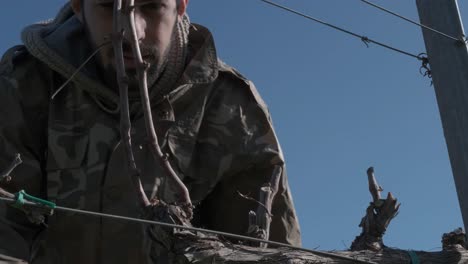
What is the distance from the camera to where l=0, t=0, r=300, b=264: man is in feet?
12.6

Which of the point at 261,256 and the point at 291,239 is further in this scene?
the point at 291,239

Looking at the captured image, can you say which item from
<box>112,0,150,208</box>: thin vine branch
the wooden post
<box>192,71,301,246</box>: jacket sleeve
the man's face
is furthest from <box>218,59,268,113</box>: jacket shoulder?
<box>112,0,150,208</box>: thin vine branch

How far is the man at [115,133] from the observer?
12.6 ft

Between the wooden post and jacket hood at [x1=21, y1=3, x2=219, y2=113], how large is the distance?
886 mm

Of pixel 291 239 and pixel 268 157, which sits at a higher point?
pixel 268 157

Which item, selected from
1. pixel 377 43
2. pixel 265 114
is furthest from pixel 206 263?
pixel 377 43

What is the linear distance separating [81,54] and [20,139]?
1.29ft

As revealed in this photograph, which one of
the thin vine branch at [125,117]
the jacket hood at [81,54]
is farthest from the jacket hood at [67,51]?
the thin vine branch at [125,117]

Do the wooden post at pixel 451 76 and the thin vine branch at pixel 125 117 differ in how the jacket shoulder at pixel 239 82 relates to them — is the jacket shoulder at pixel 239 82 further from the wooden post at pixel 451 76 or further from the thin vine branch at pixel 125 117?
the thin vine branch at pixel 125 117

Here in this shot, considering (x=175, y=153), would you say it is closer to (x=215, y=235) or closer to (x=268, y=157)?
(x=268, y=157)

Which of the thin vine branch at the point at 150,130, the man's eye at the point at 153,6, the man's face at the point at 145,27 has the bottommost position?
the thin vine branch at the point at 150,130

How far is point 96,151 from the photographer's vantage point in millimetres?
3957

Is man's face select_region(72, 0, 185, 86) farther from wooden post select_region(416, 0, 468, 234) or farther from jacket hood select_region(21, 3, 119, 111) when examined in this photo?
wooden post select_region(416, 0, 468, 234)

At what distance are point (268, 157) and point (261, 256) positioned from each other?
146cm
